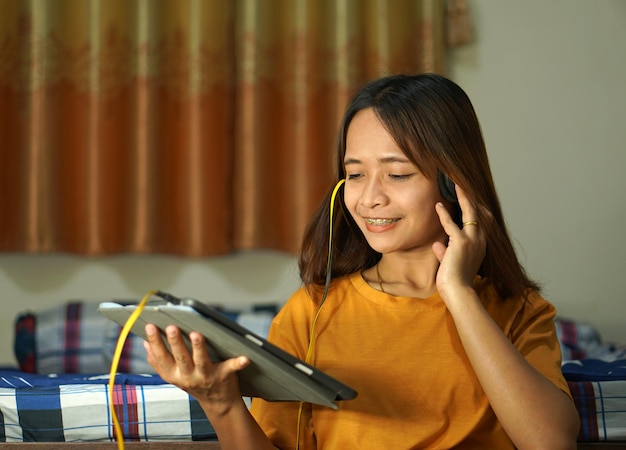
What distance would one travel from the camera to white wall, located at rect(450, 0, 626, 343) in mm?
2879

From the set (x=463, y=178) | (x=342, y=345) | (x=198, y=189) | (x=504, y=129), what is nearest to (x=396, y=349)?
(x=342, y=345)

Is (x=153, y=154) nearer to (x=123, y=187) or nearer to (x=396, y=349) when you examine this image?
(x=123, y=187)

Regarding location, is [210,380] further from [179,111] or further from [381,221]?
[179,111]

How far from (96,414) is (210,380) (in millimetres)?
338

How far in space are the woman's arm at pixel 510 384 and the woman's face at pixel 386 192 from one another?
6.1 inches

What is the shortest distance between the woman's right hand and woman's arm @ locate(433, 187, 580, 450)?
1.18 ft

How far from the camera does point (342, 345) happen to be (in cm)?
138

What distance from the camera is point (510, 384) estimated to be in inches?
46.8

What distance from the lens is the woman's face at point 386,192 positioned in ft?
4.49

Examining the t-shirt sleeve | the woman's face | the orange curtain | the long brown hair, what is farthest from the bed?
the orange curtain

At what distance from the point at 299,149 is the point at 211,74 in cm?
39

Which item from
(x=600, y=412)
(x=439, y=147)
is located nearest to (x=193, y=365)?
(x=439, y=147)

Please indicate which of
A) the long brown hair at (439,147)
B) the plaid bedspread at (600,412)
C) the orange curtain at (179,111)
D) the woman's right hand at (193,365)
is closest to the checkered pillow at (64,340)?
the orange curtain at (179,111)

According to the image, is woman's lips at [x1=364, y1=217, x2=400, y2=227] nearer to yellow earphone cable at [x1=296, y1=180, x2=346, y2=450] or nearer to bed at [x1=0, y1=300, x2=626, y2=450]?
yellow earphone cable at [x1=296, y1=180, x2=346, y2=450]
